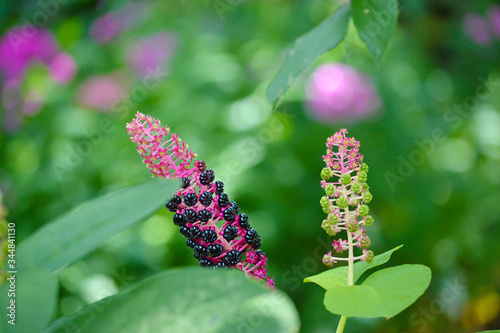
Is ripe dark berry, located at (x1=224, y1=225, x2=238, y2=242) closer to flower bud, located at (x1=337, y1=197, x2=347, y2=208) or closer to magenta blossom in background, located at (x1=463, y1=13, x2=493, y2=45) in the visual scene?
flower bud, located at (x1=337, y1=197, x2=347, y2=208)

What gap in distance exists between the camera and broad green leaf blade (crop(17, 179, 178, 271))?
0.41 meters

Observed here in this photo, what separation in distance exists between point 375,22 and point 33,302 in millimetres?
566

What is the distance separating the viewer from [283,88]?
74cm

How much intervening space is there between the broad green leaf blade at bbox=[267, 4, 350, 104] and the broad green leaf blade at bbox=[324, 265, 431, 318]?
0.31 metres

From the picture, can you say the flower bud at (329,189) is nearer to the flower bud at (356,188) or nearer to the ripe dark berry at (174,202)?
the flower bud at (356,188)

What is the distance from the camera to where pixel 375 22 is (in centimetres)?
75

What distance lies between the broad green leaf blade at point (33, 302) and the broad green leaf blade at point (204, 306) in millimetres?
43

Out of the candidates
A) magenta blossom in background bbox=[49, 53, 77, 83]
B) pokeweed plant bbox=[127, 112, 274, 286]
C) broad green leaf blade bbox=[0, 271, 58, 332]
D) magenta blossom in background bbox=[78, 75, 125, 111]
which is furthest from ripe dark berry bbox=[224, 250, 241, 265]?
magenta blossom in background bbox=[49, 53, 77, 83]

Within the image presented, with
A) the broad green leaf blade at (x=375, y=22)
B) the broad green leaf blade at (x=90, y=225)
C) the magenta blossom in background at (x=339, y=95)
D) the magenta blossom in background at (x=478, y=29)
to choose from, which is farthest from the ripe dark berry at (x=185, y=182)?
the magenta blossom in background at (x=478, y=29)

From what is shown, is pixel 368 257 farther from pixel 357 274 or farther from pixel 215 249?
pixel 215 249

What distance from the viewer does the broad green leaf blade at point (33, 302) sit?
0.39 metres

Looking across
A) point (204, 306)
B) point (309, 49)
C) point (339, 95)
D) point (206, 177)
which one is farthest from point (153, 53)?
point (204, 306)

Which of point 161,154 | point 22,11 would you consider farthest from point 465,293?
point 22,11

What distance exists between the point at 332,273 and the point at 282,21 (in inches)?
102
